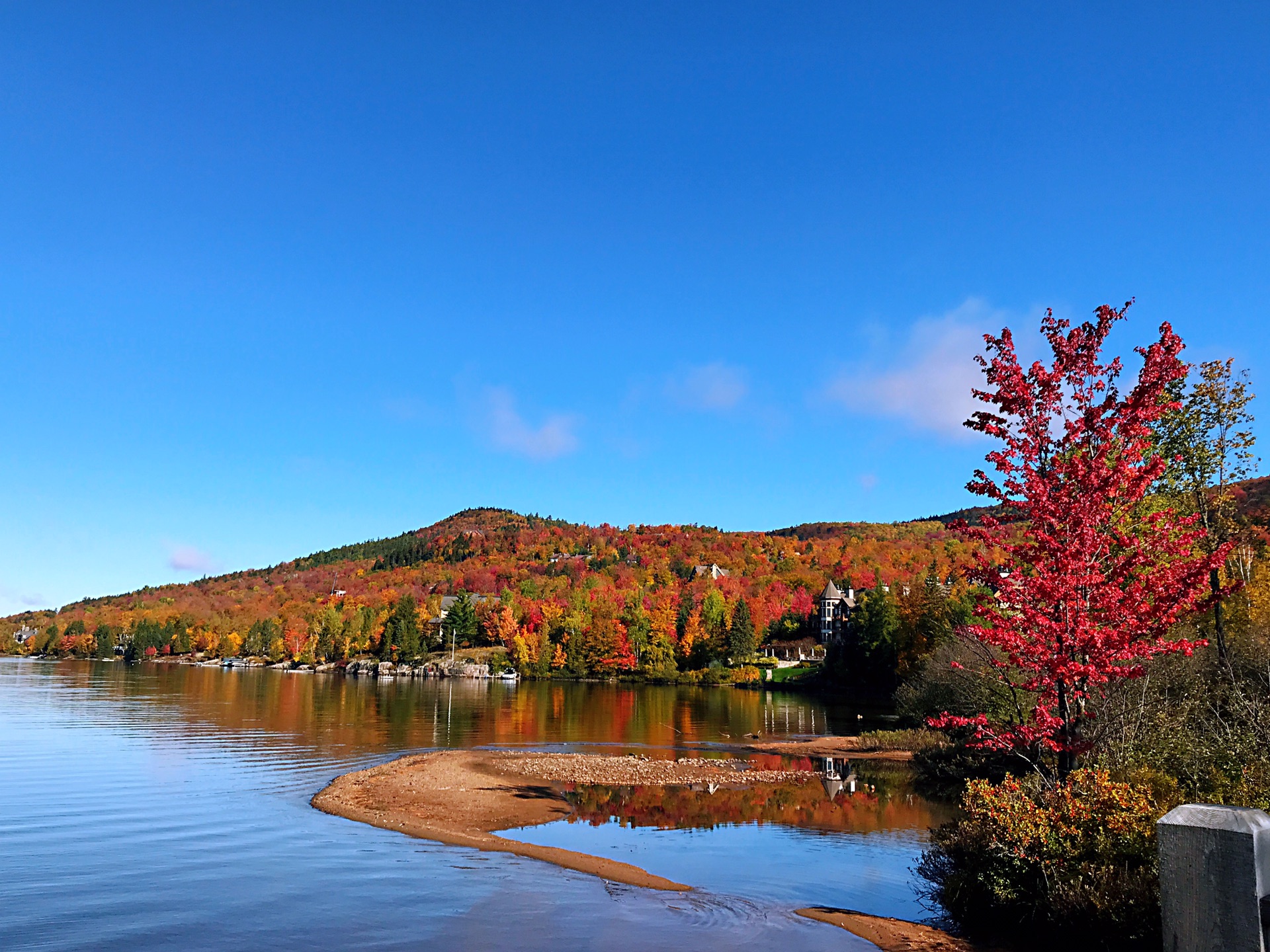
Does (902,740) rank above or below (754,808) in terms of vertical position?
below

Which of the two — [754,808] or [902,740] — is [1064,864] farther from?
[902,740]

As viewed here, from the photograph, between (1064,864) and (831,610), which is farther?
(831,610)

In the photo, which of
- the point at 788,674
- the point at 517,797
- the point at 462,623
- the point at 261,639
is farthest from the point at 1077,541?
the point at 261,639

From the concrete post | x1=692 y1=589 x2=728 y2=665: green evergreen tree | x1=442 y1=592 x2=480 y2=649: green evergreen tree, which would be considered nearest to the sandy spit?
the concrete post

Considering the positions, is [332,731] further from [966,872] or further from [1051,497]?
[1051,497]

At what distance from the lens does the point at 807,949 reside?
1634 centimetres

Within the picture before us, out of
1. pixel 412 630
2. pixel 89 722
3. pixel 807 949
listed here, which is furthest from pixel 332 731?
pixel 412 630

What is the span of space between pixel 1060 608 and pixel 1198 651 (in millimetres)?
22169

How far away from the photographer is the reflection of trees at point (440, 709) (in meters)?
58.1

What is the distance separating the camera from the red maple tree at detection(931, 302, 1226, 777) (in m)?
14.1

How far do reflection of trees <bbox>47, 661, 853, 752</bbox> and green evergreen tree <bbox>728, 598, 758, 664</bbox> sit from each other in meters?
17.9

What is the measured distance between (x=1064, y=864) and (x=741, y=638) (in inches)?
5070

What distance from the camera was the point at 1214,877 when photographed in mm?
5355

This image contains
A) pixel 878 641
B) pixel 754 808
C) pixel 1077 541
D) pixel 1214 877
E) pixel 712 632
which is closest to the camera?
pixel 1214 877
